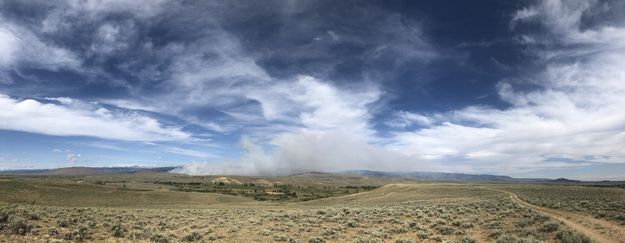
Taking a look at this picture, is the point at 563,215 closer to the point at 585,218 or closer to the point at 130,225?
the point at 585,218

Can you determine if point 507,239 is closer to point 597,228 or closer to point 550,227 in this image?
point 550,227

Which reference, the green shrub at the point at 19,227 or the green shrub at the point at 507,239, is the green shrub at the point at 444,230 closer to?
the green shrub at the point at 507,239

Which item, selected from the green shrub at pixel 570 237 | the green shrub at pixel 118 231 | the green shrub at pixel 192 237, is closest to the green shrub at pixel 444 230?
the green shrub at pixel 570 237

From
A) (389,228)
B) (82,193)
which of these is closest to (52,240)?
(389,228)

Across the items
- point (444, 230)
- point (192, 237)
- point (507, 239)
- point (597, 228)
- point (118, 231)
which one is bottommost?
point (192, 237)

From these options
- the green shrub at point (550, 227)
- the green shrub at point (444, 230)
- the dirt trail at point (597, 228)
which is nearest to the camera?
the dirt trail at point (597, 228)

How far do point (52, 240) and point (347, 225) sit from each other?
1689 centimetres

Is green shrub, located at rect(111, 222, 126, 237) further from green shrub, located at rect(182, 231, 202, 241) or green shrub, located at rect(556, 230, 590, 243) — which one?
green shrub, located at rect(556, 230, 590, 243)

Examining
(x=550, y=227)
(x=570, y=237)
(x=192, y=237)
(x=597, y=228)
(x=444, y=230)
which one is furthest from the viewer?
(x=444, y=230)

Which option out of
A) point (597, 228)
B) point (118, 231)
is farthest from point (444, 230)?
point (118, 231)

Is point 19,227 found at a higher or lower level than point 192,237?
higher

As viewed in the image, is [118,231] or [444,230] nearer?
[118,231]

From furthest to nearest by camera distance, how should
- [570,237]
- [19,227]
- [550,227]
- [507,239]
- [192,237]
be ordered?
[192,237]
[550,227]
[19,227]
[507,239]
[570,237]

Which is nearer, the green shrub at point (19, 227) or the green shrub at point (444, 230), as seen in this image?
the green shrub at point (19, 227)
